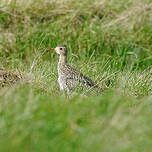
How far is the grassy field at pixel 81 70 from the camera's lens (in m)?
4.07

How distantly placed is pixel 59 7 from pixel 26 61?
1676 mm

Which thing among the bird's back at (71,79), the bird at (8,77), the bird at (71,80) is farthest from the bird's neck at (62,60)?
the bird at (8,77)

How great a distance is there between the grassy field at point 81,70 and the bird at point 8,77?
12cm

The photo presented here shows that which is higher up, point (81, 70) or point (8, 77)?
point (8, 77)

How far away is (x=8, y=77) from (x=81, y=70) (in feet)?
4.00

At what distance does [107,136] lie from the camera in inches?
160

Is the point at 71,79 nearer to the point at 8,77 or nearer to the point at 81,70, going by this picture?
the point at 81,70

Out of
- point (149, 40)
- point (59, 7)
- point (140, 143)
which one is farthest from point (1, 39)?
point (140, 143)

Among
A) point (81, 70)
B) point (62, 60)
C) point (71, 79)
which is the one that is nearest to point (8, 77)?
point (71, 79)

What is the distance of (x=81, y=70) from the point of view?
7527mm

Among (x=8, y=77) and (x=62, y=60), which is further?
(x=62, y=60)

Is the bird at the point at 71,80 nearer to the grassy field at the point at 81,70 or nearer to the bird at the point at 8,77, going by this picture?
the grassy field at the point at 81,70

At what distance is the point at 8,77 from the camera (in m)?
6.81

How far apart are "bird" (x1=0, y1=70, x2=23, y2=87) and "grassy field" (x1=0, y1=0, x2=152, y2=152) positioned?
0.40 ft
